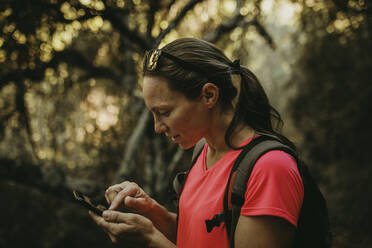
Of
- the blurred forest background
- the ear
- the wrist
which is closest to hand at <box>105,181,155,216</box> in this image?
the wrist

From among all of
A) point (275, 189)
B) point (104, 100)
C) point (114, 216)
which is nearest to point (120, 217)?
point (114, 216)

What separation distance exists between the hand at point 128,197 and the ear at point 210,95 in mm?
592

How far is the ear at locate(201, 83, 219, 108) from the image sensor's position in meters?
1.53

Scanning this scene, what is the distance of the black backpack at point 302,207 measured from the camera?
1262 millimetres

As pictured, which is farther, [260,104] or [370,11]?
[370,11]

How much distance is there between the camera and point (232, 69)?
5.28ft

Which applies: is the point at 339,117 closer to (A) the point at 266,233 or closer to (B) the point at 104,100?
(B) the point at 104,100

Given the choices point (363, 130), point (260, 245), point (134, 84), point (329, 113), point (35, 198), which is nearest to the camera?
point (260, 245)

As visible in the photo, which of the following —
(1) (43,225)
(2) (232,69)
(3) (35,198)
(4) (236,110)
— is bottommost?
(1) (43,225)

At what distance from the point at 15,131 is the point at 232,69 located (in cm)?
345

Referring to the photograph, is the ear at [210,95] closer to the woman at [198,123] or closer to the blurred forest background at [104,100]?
the woman at [198,123]

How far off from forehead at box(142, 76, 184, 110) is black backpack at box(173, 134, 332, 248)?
444mm

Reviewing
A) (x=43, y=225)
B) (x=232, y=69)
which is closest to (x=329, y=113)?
(x=43, y=225)

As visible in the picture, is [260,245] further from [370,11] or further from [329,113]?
[329,113]
